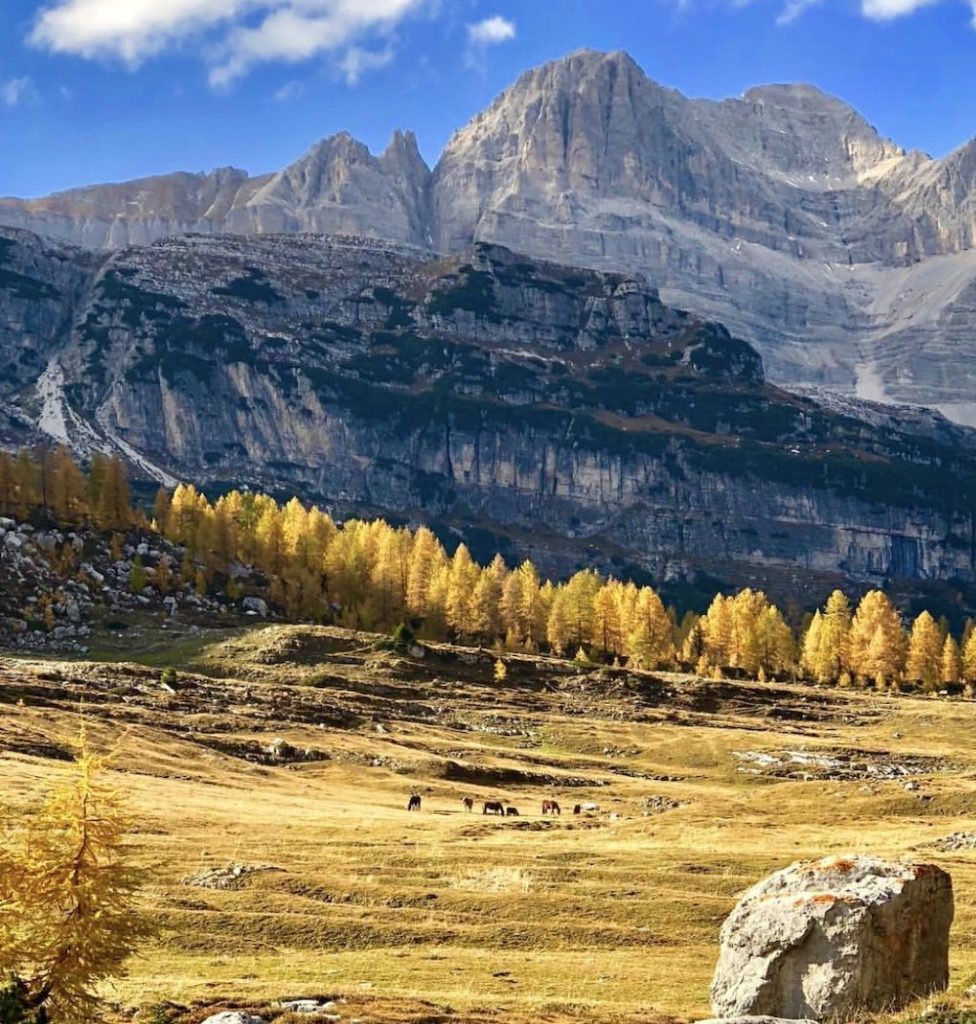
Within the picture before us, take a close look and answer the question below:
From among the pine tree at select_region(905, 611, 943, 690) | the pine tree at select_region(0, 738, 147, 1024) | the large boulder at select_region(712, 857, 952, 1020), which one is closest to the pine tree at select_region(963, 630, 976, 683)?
the pine tree at select_region(905, 611, 943, 690)

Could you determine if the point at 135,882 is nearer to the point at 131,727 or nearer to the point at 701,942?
the point at 701,942

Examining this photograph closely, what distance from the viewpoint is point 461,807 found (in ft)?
282

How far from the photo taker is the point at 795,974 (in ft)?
102

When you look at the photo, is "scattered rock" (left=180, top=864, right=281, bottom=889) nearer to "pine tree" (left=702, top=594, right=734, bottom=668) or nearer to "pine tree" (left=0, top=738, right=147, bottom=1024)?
"pine tree" (left=0, top=738, right=147, bottom=1024)

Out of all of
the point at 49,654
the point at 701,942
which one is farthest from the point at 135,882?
the point at 49,654

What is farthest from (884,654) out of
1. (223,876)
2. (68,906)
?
(68,906)

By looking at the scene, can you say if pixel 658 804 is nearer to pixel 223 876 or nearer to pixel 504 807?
pixel 504 807

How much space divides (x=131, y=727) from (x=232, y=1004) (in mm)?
65639

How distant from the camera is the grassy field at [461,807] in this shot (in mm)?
41719

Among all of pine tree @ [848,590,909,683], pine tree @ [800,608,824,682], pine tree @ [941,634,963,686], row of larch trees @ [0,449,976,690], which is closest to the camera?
pine tree @ [941,634,963,686]

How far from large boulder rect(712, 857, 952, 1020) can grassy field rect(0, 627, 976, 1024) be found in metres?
3.84

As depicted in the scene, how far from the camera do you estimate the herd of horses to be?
80812mm

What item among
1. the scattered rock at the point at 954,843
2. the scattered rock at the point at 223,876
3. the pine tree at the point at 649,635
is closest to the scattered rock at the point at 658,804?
the scattered rock at the point at 954,843

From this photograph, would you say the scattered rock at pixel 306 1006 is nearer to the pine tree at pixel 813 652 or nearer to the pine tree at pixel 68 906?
the pine tree at pixel 68 906
